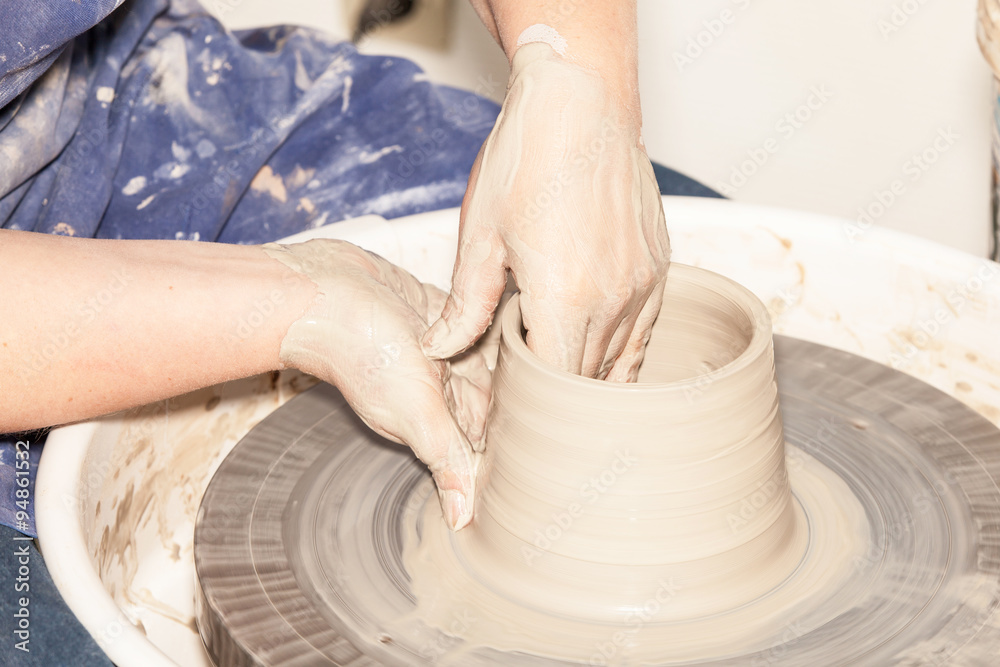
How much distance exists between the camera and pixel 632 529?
98 cm

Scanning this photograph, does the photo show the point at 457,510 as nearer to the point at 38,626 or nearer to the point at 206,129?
the point at 38,626

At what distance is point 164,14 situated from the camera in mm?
1661

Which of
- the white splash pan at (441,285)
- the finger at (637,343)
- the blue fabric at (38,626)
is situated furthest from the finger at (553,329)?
the blue fabric at (38,626)

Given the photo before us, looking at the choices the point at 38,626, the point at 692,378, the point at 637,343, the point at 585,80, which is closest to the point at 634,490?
the point at 692,378

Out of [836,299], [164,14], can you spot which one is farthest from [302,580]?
[164,14]

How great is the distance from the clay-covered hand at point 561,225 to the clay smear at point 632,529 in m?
0.06

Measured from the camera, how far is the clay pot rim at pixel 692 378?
951 millimetres

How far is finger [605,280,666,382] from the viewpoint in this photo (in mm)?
1165

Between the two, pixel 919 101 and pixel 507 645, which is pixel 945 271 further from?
pixel 919 101

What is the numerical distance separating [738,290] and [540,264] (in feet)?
0.77

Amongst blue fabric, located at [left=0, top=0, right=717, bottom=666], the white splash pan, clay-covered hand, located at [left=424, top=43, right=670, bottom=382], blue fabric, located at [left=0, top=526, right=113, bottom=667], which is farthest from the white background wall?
blue fabric, located at [left=0, top=526, right=113, bottom=667]

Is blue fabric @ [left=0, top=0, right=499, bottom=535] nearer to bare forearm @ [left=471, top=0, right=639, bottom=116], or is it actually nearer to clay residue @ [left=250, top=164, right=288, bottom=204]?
clay residue @ [left=250, top=164, right=288, bottom=204]

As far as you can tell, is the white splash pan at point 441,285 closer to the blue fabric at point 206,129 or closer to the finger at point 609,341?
the blue fabric at point 206,129

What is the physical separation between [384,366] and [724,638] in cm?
45
